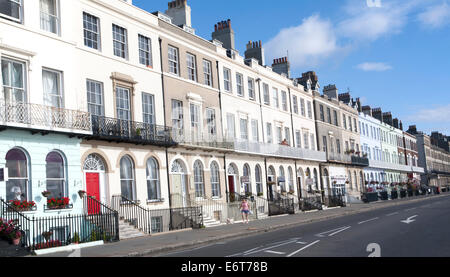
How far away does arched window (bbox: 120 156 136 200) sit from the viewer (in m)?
22.0

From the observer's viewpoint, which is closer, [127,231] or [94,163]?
[127,231]

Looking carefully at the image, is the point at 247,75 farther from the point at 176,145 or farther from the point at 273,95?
the point at 176,145

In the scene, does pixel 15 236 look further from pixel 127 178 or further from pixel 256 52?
pixel 256 52

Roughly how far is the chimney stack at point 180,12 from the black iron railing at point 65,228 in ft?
47.3

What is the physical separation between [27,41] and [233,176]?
54.9ft


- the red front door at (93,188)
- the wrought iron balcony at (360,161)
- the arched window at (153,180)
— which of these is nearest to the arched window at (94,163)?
the red front door at (93,188)

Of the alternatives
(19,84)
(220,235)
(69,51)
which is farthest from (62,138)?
(220,235)

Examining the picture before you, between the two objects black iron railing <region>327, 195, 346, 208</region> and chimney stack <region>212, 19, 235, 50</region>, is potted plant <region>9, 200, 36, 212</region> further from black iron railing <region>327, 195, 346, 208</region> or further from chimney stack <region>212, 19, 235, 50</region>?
black iron railing <region>327, 195, 346, 208</region>

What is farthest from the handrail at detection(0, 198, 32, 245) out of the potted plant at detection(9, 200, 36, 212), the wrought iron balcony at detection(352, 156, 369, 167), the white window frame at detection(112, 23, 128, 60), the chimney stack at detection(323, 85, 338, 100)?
the chimney stack at detection(323, 85, 338, 100)

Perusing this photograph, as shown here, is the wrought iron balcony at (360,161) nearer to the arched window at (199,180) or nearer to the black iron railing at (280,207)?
the black iron railing at (280,207)

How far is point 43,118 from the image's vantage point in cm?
1758

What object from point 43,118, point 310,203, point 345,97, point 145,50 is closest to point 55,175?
point 43,118

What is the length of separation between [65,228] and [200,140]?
10992 millimetres

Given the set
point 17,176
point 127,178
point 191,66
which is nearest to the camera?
point 17,176
